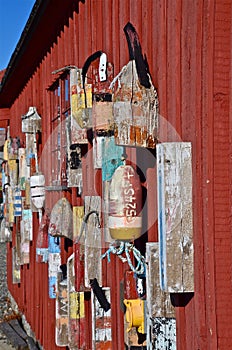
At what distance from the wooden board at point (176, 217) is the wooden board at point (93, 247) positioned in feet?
4.82

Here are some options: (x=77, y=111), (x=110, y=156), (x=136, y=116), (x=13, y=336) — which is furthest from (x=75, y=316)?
(x=13, y=336)

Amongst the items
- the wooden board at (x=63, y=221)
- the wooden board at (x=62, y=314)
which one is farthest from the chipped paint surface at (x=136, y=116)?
the wooden board at (x=62, y=314)

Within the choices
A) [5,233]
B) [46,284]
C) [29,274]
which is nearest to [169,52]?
[46,284]

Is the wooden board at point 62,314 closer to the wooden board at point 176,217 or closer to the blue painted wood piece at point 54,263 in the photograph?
the blue painted wood piece at point 54,263

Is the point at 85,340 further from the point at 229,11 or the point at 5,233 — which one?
the point at 5,233

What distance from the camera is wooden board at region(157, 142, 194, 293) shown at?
2666 millimetres

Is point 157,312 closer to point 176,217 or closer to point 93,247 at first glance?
point 176,217

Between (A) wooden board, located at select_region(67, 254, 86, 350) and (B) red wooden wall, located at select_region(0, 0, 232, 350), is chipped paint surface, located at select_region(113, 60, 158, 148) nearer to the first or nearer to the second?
(B) red wooden wall, located at select_region(0, 0, 232, 350)

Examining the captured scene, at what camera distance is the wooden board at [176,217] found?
2.67 m

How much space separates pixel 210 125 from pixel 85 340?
2709 mm

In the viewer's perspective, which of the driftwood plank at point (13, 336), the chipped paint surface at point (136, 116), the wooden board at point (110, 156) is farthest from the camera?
the driftwood plank at point (13, 336)

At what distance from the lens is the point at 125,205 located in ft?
10.6

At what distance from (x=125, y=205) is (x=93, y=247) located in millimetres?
985

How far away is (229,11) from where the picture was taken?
258 cm
